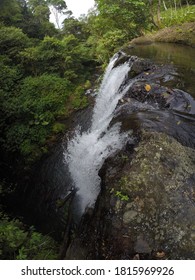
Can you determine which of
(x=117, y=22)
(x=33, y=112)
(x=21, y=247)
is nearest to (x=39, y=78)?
(x=33, y=112)

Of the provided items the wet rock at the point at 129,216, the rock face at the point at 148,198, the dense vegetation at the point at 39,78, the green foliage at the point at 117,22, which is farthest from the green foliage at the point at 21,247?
the green foliage at the point at 117,22

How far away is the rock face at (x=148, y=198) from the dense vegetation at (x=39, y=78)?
1.45 metres

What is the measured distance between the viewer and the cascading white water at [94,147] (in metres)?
6.39

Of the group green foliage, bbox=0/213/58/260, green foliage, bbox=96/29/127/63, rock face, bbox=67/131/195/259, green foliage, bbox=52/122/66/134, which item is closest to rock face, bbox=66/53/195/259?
rock face, bbox=67/131/195/259

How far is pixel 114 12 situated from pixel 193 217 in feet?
48.3

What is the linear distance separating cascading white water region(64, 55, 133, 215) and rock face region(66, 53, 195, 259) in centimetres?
61

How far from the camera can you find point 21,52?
42.1 feet

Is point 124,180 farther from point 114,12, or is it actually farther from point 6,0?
point 6,0

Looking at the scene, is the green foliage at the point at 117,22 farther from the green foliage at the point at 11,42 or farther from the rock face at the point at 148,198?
the rock face at the point at 148,198

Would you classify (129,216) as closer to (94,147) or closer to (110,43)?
(94,147)

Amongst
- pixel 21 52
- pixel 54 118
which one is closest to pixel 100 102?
pixel 54 118

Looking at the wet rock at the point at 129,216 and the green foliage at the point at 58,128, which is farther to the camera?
the green foliage at the point at 58,128

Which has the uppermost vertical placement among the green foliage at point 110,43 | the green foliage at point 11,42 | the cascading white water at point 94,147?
the green foliage at point 11,42

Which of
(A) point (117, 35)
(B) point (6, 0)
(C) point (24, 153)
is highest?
(B) point (6, 0)
